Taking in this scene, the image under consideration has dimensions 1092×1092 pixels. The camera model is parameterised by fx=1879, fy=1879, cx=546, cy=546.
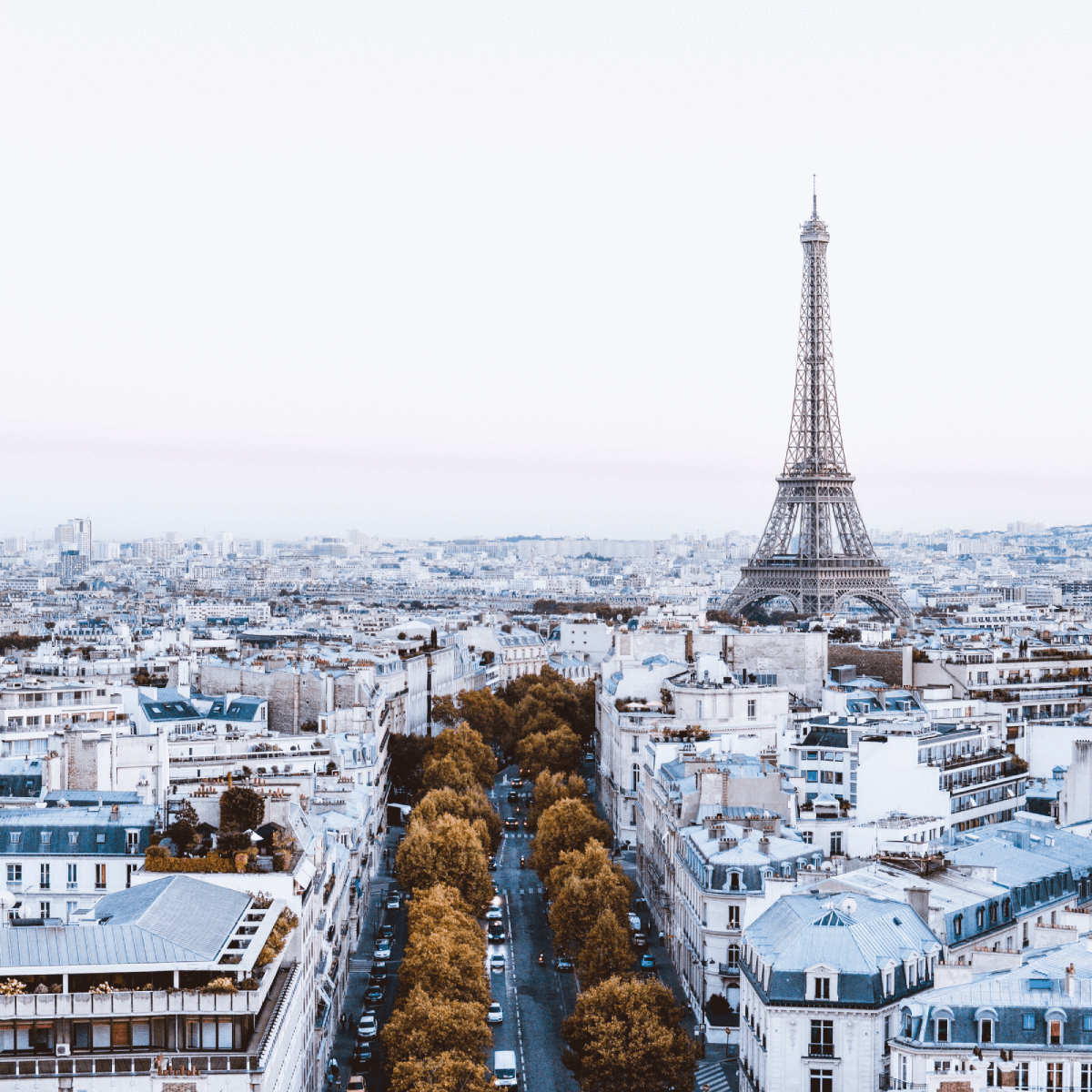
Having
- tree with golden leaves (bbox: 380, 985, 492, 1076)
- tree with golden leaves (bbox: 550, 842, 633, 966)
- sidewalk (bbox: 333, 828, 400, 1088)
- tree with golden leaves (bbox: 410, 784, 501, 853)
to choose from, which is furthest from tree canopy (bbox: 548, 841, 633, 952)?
tree with golden leaves (bbox: 410, 784, 501, 853)

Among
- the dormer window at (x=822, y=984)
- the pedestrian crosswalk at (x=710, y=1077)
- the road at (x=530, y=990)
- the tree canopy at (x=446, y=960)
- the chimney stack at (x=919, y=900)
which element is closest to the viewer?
the dormer window at (x=822, y=984)

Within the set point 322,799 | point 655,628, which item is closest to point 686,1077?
point 322,799

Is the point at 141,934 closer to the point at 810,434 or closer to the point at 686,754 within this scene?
the point at 686,754

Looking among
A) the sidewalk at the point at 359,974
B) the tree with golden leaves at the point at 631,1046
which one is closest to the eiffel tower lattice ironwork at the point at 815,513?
the sidewalk at the point at 359,974

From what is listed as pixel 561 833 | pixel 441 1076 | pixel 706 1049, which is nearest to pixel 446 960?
pixel 441 1076

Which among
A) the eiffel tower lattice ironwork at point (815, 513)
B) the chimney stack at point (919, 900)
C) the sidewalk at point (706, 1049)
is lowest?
the sidewalk at point (706, 1049)

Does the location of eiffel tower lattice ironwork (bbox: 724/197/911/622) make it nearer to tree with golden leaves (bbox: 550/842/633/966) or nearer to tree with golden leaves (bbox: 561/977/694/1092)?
tree with golden leaves (bbox: 550/842/633/966)

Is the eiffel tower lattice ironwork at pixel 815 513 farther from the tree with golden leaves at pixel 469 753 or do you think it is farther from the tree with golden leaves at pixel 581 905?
the tree with golden leaves at pixel 581 905
